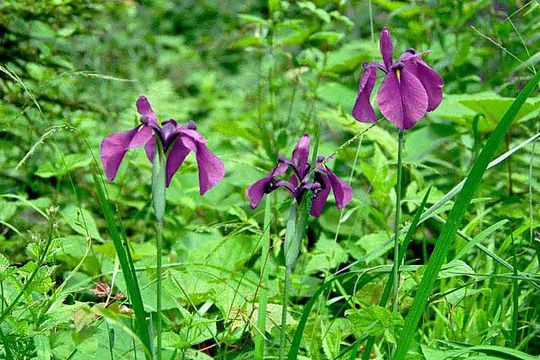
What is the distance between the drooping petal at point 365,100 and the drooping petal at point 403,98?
68 mm

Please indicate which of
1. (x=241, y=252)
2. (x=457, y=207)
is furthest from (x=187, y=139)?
(x=241, y=252)

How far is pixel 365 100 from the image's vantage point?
52.7 inches

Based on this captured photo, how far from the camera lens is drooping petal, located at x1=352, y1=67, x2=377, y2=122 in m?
1.33

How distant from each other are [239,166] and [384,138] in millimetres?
490

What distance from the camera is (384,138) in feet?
8.02

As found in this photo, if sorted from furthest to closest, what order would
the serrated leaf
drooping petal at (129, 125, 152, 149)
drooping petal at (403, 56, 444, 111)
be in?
the serrated leaf → drooping petal at (403, 56, 444, 111) → drooping petal at (129, 125, 152, 149)

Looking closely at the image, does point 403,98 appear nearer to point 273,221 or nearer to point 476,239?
point 476,239

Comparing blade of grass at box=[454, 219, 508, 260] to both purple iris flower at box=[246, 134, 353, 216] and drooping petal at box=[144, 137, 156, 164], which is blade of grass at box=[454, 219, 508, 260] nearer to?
purple iris flower at box=[246, 134, 353, 216]

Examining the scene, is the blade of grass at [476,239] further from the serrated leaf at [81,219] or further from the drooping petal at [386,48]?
the serrated leaf at [81,219]

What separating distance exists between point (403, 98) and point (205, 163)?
1.07 feet

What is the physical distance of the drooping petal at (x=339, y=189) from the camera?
133cm

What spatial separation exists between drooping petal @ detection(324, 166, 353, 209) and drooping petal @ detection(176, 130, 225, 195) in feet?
0.66

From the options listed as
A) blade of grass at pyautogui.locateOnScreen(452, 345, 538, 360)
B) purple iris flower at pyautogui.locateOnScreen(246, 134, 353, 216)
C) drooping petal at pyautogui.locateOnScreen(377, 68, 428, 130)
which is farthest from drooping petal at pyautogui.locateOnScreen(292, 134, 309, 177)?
blade of grass at pyautogui.locateOnScreen(452, 345, 538, 360)

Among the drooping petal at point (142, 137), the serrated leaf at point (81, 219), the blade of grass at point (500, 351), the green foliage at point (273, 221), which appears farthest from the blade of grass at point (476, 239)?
the serrated leaf at point (81, 219)
